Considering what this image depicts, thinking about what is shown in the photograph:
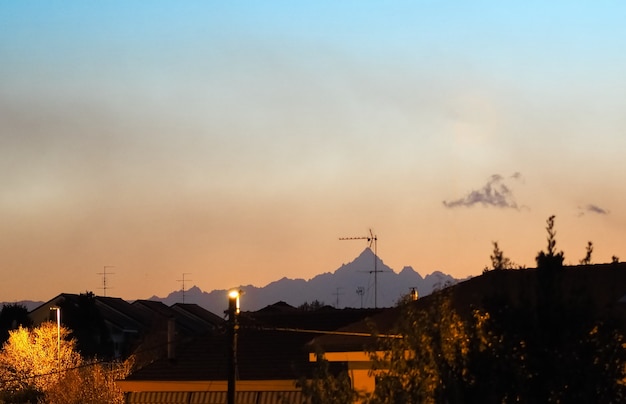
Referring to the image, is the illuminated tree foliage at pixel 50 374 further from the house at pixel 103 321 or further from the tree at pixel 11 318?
the tree at pixel 11 318

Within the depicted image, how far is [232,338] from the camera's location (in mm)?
22250

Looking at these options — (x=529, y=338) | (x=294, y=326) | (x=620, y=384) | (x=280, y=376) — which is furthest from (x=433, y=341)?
(x=294, y=326)

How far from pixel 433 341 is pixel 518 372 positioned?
1914 mm

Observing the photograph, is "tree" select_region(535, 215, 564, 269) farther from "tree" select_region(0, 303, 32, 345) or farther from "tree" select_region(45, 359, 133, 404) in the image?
"tree" select_region(0, 303, 32, 345)

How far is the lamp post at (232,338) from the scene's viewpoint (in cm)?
2214

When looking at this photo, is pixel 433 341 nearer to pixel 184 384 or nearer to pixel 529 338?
pixel 529 338

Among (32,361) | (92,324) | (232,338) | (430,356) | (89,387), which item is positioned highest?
(92,324)

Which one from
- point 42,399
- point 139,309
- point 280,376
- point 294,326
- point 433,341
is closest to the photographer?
point 433,341

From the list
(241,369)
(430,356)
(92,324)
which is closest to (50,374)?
(241,369)

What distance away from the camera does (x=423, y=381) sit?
15992mm

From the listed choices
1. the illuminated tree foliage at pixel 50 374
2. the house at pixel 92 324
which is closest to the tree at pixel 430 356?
the illuminated tree foliage at pixel 50 374

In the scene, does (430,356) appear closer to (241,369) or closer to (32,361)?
(241,369)

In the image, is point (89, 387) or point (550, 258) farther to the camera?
point (89, 387)

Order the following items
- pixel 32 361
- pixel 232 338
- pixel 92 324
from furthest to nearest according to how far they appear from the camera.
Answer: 1. pixel 92 324
2. pixel 32 361
3. pixel 232 338
